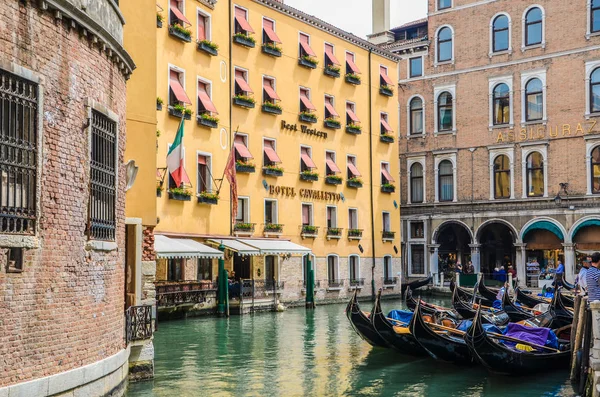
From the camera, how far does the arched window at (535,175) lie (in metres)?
29.4

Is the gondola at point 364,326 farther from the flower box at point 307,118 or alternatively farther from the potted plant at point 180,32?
the flower box at point 307,118

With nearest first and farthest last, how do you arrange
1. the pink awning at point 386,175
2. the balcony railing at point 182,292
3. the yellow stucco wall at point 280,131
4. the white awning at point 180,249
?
the white awning at point 180,249
the balcony railing at point 182,292
the yellow stucco wall at point 280,131
the pink awning at point 386,175

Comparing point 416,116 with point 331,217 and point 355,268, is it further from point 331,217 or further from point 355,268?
point 355,268

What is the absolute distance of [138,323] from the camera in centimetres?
995

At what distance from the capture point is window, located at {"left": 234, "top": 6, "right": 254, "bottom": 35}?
23.6 metres

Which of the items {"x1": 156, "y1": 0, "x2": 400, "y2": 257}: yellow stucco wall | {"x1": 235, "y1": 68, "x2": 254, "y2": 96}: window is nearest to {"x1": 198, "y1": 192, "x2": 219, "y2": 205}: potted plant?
{"x1": 156, "y1": 0, "x2": 400, "y2": 257}: yellow stucco wall

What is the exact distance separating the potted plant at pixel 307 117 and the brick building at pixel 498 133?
23.8 feet

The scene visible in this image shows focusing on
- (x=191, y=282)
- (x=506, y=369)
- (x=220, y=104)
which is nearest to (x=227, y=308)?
(x=191, y=282)

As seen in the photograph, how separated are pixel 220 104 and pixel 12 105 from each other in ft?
54.4

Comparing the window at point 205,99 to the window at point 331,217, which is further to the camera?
the window at point 331,217

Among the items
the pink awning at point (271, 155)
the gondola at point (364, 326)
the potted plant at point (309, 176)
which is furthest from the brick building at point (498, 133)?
the gondola at point (364, 326)

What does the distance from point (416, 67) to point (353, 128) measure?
6.01 metres

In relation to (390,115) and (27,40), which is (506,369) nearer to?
(27,40)

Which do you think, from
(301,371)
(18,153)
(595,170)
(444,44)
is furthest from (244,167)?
(18,153)
